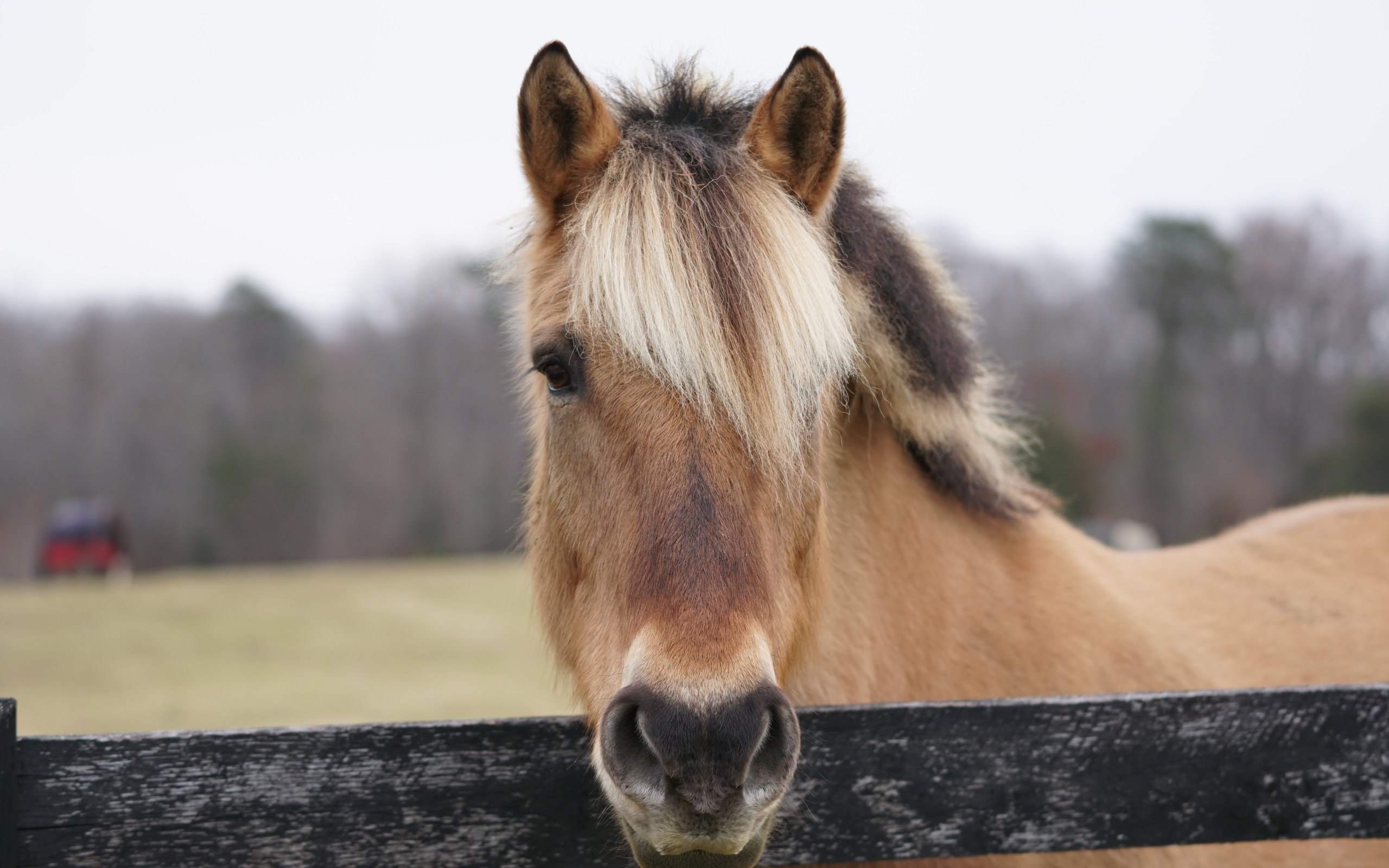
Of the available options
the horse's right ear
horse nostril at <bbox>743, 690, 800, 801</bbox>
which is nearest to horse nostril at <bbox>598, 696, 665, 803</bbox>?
horse nostril at <bbox>743, 690, 800, 801</bbox>

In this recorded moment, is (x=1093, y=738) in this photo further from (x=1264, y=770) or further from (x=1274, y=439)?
(x=1274, y=439)

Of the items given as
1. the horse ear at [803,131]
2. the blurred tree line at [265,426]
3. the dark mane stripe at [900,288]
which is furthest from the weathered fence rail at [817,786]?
the blurred tree line at [265,426]

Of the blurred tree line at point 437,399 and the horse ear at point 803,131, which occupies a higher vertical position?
the horse ear at point 803,131

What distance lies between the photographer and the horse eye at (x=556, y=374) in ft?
7.23

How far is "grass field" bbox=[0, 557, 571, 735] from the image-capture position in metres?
9.90

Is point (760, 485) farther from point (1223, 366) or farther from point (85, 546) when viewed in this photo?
point (1223, 366)

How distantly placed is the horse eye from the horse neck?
802mm

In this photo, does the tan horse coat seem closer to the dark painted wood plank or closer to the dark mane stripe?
the dark mane stripe

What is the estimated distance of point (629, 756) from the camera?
66.4 inches

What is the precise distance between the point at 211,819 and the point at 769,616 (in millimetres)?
1191

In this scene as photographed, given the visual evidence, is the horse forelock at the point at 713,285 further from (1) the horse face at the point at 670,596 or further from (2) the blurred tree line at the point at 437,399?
(2) the blurred tree line at the point at 437,399

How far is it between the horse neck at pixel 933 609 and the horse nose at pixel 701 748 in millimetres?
747

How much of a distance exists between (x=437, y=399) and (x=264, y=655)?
3307 centimetres

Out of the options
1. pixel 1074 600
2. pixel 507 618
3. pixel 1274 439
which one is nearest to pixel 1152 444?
pixel 1274 439
